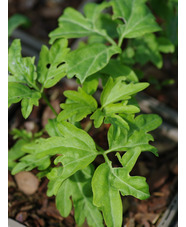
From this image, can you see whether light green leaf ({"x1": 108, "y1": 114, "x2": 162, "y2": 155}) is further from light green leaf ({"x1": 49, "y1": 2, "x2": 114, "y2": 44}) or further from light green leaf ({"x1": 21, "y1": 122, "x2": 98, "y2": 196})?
light green leaf ({"x1": 49, "y1": 2, "x2": 114, "y2": 44})

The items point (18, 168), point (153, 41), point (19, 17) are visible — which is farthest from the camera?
point (19, 17)

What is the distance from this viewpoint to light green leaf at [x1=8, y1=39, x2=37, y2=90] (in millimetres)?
1310

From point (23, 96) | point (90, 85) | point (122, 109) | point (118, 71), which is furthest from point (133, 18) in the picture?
point (23, 96)

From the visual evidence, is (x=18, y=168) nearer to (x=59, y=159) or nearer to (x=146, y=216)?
(x=59, y=159)

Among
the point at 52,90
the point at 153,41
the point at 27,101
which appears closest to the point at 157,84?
the point at 153,41

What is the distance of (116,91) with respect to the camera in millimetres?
1232

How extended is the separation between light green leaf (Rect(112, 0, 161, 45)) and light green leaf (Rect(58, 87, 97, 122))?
0.32 meters

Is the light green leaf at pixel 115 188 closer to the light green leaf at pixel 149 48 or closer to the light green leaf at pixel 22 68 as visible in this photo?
the light green leaf at pixel 22 68

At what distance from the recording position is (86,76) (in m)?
1.25

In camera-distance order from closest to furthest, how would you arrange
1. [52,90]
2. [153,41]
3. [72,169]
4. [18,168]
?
1. [72,169]
2. [18,168]
3. [153,41]
4. [52,90]

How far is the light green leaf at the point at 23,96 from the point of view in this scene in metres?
1.23

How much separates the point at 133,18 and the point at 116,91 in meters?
0.39

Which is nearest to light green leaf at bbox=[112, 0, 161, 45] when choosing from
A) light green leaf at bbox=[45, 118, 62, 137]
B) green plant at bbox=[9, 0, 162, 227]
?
green plant at bbox=[9, 0, 162, 227]

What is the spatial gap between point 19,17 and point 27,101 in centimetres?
70
